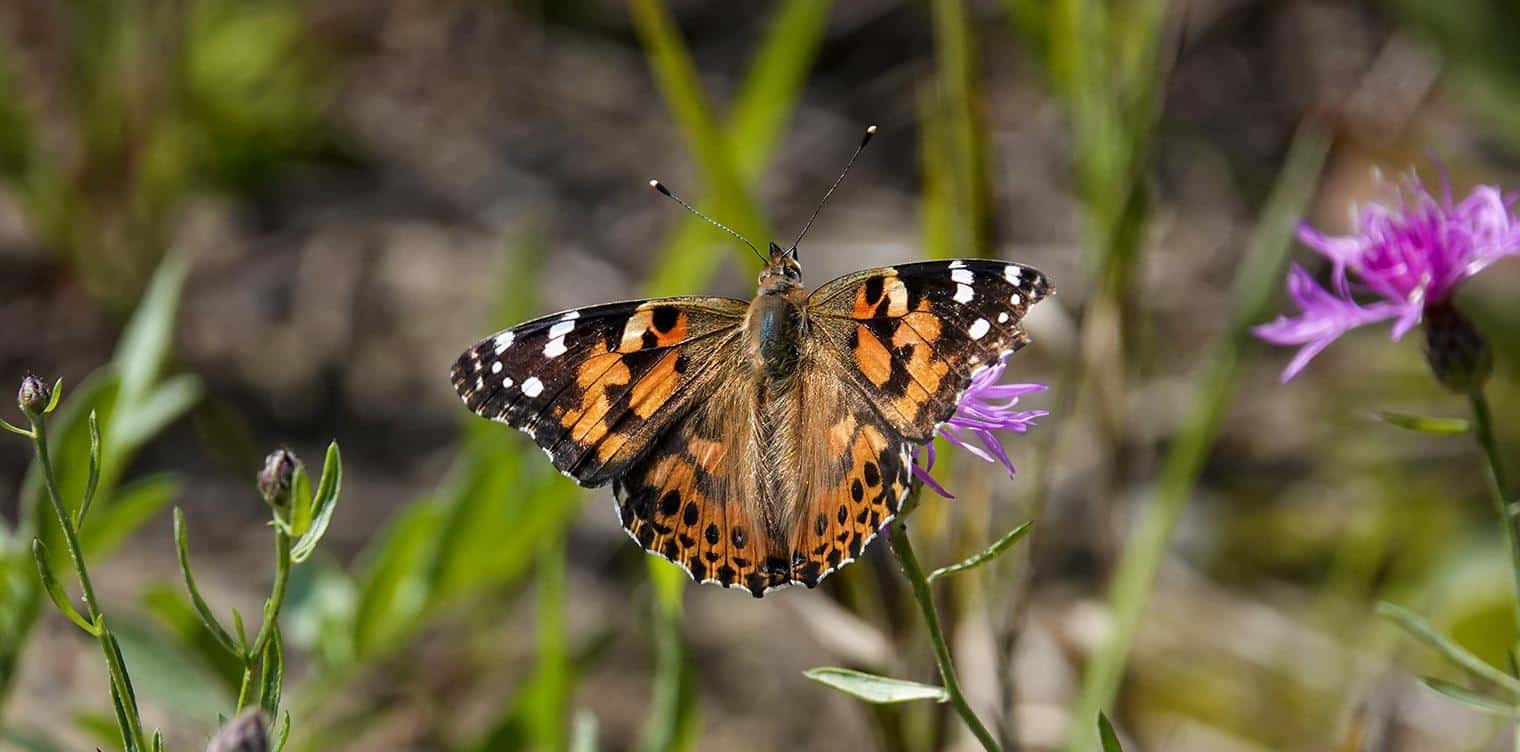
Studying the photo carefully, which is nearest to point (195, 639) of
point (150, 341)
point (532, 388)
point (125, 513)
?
point (125, 513)

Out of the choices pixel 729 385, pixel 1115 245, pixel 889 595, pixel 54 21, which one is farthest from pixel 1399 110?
pixel 54 21

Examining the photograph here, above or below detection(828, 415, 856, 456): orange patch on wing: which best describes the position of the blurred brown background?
above

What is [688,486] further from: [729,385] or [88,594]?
[88,594]

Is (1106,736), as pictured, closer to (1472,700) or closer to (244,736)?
(1472,700)

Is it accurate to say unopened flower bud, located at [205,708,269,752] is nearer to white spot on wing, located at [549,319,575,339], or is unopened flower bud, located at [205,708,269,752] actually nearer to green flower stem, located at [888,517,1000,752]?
green flower stem, located at [888,517,1000,752]

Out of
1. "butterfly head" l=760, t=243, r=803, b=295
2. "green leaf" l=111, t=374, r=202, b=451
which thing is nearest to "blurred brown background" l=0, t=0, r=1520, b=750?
"green leaf" l=111, t=374, r=202, b=451

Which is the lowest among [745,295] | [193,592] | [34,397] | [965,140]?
[193,592]
